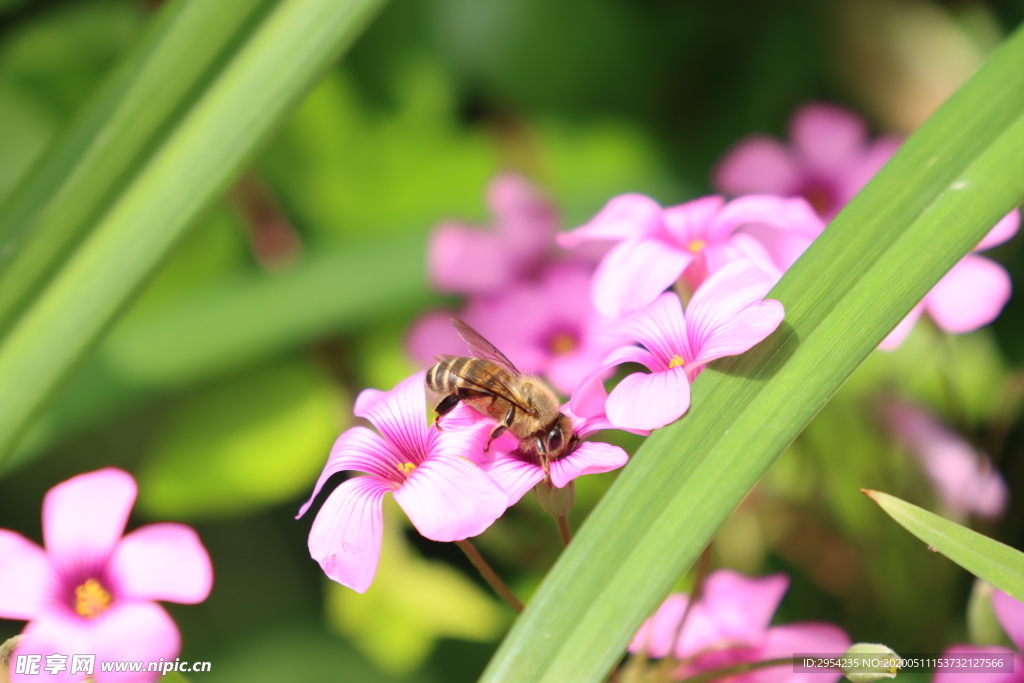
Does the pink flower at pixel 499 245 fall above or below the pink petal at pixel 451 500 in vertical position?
above

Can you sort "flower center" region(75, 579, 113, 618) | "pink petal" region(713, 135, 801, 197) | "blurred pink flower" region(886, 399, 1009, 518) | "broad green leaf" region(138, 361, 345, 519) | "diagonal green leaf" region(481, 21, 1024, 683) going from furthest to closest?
"broad green leaf" region(138, 361, 345, 519) → "pink petal" region(713, 135, 801, 197) → "blurred pink flower" region(886, 399, 1009, 518) → "flower center" region(75, 579, 113, 618) → "diagonal green leaf" region(481, 21, 1024, 683)

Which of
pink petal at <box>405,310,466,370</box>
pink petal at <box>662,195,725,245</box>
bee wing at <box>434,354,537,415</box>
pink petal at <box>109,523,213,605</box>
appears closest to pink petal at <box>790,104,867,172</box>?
pink petal at <box>662,195,725,245</box>

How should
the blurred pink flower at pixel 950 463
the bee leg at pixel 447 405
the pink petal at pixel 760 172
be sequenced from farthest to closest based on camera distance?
the pink petal at pixel 760 172, the blurred pink flower at pixel 950 463, the bee leg at pixel 447 405

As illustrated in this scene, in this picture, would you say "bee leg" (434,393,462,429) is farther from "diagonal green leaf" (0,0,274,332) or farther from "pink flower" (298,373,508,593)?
"diagonal green leaf" (0,0,274,332)

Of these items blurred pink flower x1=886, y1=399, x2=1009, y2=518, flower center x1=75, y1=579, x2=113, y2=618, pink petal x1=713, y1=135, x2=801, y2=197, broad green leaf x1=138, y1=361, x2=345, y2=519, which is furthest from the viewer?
broad green leaf x1=138, y1=361, x2=345, y2=519

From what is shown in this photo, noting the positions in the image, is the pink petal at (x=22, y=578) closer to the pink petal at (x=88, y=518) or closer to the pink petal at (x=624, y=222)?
the pink petal at (x=88, y=518)

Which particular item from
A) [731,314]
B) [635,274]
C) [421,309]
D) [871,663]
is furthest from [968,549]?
[421,309]

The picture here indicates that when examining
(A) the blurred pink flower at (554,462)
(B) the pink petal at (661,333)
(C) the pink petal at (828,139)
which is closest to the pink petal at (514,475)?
(A) the blurred pink flower at (554,462)

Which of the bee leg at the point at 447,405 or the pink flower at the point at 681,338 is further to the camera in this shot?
the bee leg at the point at 447,405
